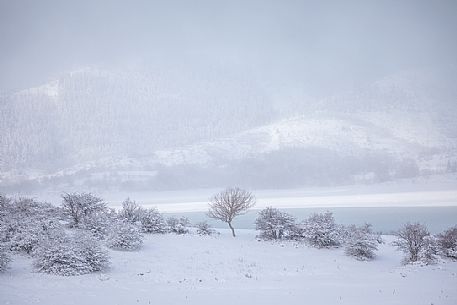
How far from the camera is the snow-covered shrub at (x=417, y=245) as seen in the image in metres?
35.0

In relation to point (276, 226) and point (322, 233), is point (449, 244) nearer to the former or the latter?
point (322, 233)

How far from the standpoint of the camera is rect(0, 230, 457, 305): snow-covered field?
64.4 ft

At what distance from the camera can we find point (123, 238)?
32562 mm

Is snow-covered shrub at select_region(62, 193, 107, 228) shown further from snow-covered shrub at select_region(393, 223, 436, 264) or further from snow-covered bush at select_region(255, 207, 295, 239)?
snow-covered shrub at select_region(393, 223, 436, 264)

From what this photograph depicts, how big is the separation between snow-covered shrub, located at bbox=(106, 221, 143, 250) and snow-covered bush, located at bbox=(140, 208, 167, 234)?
9.59 metres

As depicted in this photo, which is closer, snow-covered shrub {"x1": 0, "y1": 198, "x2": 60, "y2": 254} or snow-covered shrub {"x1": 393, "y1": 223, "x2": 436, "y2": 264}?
snow-covered shrub {"x1": 0, "y1": 198, "x2": 60, "y2": 254}

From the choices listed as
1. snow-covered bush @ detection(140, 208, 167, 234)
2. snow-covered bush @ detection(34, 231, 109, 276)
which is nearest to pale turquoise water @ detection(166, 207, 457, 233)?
snow-covered bush @ detection(140, 208, 167, 234)

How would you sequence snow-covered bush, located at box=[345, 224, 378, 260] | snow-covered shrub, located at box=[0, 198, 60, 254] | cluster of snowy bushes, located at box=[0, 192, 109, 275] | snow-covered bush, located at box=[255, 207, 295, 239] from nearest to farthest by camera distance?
cluster of snowy bushes, located at box=[0, 192, 109, 275] < snow-covered shrub, located at box=[0, 198, 60, 254] < snow-covered bush, located at box=[345, 224, 378, 260] < snow-covered bush, located at box=[255, 207, 295, 239]

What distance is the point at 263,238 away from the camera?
1786 inches

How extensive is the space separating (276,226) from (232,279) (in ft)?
65.4

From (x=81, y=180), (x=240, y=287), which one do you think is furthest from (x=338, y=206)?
(x=81, y=180)

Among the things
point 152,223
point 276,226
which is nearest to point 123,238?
point 152,223

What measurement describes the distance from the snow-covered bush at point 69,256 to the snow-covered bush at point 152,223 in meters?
17.3

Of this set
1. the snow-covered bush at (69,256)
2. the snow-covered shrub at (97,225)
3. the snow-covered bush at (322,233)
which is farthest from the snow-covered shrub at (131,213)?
the snow-covered bush at (322,233)
